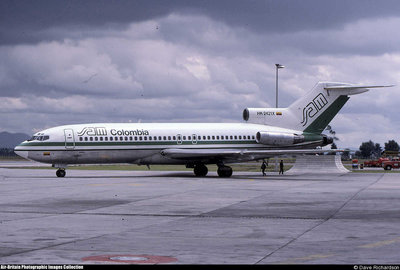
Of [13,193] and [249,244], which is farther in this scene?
[13,193]

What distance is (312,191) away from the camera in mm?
27859

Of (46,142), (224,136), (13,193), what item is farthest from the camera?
(224,136)

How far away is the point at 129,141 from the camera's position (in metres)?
41.5

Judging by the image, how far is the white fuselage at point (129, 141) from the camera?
131 feet

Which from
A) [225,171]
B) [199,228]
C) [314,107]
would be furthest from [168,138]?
[199,228]

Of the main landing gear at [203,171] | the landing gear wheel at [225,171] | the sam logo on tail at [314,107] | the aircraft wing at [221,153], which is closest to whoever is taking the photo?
the aircraft wing at [221,153]

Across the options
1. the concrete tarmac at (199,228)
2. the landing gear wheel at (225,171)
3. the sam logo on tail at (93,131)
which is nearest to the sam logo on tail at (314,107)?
the landing gear wheel at (225,171)

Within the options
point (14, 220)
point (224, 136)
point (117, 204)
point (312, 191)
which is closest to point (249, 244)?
point (14, 220)

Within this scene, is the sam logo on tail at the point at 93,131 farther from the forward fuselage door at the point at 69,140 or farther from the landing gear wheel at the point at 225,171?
the landing gear wheel at the point at 225,171

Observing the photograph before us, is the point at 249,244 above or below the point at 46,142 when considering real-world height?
below

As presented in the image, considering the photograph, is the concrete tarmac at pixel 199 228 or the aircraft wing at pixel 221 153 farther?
the aircraft wing at pixel 221 153

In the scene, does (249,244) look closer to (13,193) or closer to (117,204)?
(117,204)

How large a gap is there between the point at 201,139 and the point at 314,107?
10359 mm

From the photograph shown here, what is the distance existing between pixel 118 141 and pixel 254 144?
10824 mm
